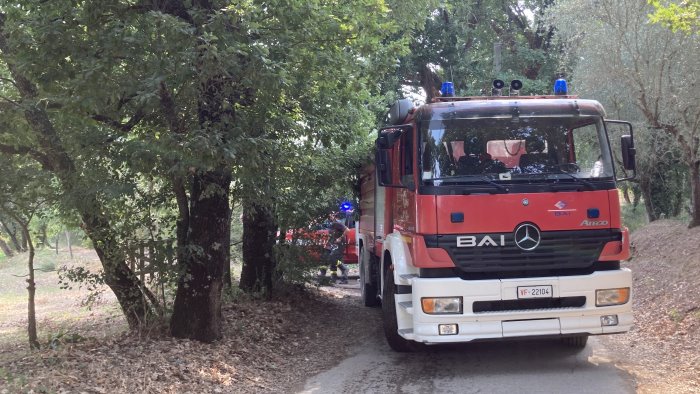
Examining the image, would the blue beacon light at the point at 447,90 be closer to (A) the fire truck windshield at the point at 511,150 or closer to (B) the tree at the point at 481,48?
(A) the fire truck windshield at the point at 511,150

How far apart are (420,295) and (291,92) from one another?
10.0ft

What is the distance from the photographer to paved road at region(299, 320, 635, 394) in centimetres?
655

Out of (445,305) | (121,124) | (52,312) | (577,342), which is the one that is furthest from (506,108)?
(52,312)

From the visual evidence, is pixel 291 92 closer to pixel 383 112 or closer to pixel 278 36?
pixel 278 36

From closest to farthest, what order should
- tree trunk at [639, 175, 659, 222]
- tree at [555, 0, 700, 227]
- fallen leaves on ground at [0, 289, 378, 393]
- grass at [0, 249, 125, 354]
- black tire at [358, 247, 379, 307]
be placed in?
fallen leaves on ground at [0, 289, 378, 393]
grass at [0, 249, 125, 354]
black tire at [358, 247, 379, 307]
tree at [555, 0, 700, 227]
tree trunk at [639, 175, 659, 222]

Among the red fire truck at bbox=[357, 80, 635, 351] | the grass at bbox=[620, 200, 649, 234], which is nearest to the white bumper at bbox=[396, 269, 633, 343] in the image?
the red fire truck at bbox=[357, 80, 635, 351]

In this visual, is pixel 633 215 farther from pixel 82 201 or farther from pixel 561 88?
pixel 82 201

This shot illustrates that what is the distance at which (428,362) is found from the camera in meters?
7.81

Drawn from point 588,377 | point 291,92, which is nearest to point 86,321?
point 291,92

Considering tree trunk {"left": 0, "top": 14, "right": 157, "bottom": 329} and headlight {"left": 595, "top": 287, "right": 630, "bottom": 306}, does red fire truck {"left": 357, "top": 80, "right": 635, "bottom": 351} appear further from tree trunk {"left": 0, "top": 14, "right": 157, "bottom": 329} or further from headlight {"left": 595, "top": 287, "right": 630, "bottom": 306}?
tree trunk {"left": 0, "top": 14, "right": 157, "bottom": 329}

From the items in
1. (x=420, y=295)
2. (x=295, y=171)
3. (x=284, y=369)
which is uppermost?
(x=295, y=171)

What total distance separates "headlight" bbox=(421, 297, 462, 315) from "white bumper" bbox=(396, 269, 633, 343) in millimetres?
40

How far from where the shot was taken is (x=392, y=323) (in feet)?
26.1

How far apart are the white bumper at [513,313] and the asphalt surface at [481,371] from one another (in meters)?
0.52
